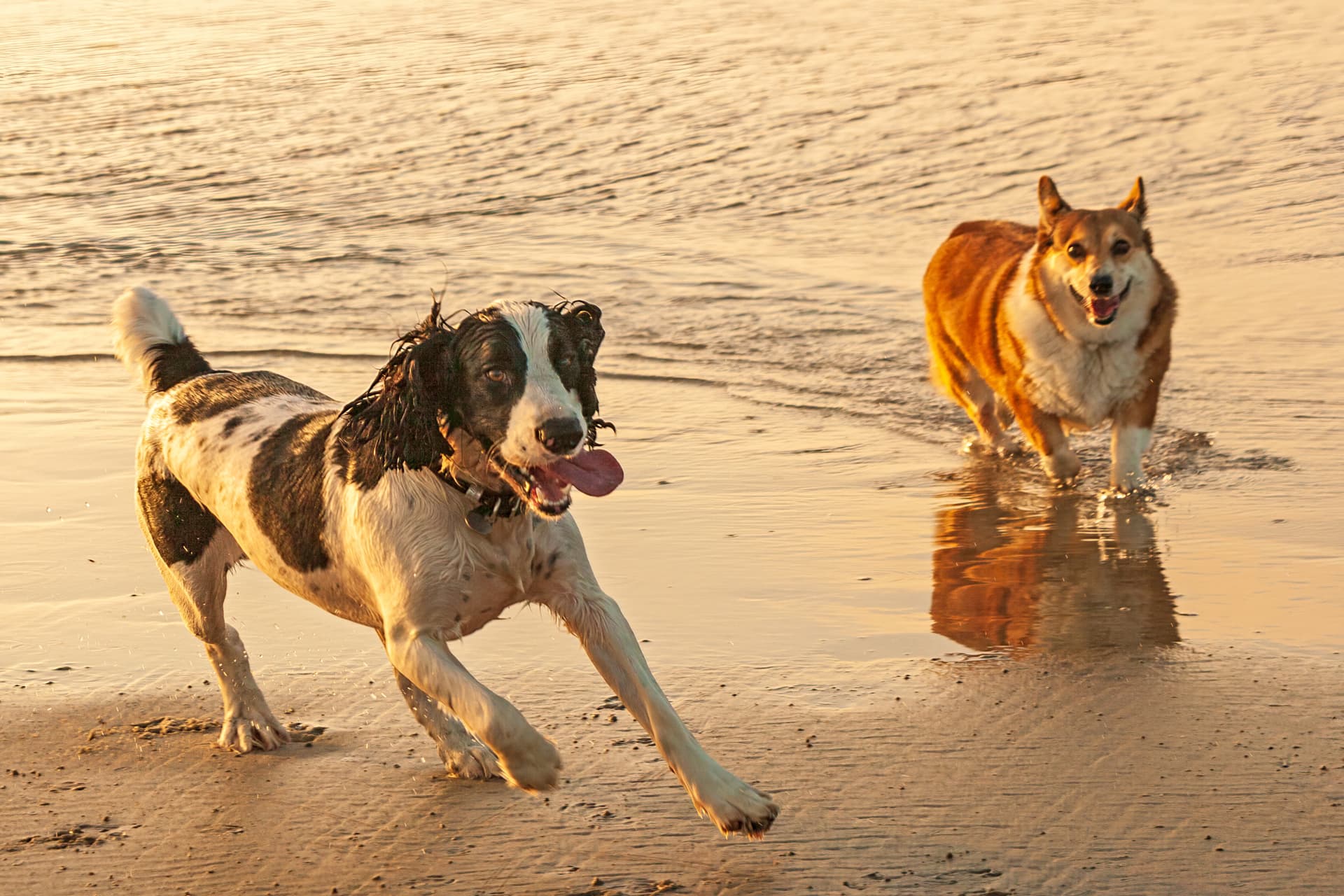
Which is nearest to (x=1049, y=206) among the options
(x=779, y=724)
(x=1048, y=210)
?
(x=1048, y=210)

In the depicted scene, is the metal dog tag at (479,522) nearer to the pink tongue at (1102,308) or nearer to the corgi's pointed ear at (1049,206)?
the pink tongue at (1102,308)

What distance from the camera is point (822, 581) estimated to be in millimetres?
6328

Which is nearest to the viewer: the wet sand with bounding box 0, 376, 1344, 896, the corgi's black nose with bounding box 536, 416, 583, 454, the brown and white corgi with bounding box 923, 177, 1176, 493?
the corgi's black nose with bounding box 536, 416, 583, 454

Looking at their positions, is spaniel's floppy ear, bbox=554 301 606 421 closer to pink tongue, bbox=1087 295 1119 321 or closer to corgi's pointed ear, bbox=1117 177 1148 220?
pink tongue, bbox=1087 295 1119 321

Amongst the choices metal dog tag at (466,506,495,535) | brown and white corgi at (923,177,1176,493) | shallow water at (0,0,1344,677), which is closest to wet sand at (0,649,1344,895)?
shallow water at (0,0,1344,677)

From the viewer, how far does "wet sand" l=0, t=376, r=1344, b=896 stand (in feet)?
13.3

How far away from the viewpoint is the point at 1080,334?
8.30 meters

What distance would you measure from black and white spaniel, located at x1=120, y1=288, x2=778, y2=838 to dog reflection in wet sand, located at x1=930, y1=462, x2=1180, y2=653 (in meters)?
1.79

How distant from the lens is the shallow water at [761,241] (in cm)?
656

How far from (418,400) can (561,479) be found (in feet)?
1.33

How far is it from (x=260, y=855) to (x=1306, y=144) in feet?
44.1

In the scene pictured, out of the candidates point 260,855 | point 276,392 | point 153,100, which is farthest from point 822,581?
point 153,100

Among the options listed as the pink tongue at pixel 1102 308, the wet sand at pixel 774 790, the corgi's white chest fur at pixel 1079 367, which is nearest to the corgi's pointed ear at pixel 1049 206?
the corgi's white chest fur at pixel 1079 367

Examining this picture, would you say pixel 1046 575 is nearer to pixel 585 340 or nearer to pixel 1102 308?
pixel 1102 308
